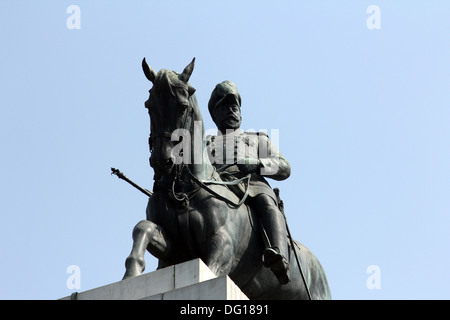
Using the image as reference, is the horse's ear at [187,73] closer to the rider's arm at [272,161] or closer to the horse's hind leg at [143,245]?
the horse's hind leg at [143,245]

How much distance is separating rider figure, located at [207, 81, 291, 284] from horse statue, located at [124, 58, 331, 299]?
297 mm

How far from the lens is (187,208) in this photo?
17500 mm

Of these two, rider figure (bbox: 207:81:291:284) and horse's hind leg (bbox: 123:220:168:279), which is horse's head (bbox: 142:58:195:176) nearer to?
horse's hind leg (bbox: 123:220:168:279)

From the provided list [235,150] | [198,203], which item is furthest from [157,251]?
[235,150]

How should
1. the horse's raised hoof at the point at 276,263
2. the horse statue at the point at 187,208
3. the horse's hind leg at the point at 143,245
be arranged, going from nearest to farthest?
the horse's hind leg at the point at 143,245, the horse statue at the point at 187,208, the horse's raised hoof at the point at 276,263

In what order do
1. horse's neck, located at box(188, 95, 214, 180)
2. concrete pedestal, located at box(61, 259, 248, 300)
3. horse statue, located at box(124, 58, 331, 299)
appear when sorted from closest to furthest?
concrete pedestal, located at box(61, 259, 248, 300) < horse statue, located at box(124, 58, 331, 299) < horse's neck, located at box(188, 95, 214, 180)

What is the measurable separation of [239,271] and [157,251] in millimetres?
1394

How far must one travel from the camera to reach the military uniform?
62.3 ft

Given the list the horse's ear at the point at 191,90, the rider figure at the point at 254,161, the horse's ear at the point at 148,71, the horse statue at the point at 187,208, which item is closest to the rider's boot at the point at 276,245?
the rider figure at the point at 254,161

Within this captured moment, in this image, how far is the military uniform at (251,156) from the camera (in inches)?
748

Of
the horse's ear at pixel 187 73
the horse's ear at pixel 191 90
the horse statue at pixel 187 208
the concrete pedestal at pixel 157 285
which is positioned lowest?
the concrete pedestal at pixel 157 285

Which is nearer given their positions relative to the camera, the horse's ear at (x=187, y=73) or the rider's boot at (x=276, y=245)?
the horse's ear at (x=187, y=73)

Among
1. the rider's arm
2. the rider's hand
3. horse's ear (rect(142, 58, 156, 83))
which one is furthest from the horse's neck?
the rider's arm

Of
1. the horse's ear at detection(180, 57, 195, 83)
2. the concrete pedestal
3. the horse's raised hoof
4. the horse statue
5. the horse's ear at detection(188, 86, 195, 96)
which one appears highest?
the horse's ear at detection(180, 57, 195, 83)
